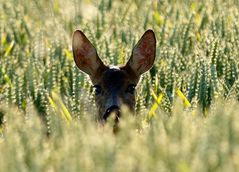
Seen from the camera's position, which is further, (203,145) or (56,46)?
(56,46)

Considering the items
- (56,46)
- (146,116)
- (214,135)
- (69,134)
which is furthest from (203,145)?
(56,46)

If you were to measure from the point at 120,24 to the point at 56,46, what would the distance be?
1.18 metres

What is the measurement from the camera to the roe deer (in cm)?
683

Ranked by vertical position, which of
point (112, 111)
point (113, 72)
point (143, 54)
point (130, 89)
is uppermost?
point (143, 54)

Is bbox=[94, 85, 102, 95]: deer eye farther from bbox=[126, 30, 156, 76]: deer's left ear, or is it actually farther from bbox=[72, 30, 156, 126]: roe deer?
bbox=[126, 30, 156, 76]: deer's left ear

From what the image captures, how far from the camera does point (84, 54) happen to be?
746 cm

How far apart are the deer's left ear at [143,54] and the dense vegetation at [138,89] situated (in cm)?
10

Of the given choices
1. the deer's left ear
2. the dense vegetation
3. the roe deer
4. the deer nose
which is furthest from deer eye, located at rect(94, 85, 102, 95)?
the deer nose

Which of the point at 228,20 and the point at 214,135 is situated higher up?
the point at 228,20

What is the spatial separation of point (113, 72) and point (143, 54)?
542 mm

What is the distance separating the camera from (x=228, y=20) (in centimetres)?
892

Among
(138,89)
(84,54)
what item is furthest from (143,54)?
(84,54)

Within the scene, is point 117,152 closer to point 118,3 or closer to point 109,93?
point 109,93

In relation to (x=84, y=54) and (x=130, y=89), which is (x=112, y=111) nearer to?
(x=130, y=89)
